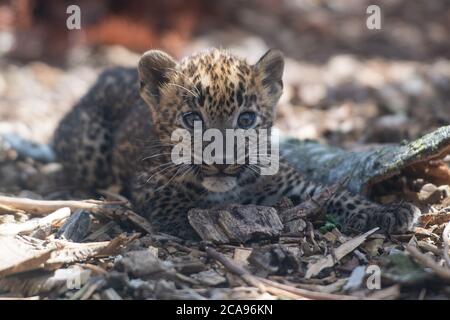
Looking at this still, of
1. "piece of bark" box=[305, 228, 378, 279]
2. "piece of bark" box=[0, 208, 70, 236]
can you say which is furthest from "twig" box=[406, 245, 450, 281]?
"piece of bark" box=[0, 208, 70, 236]

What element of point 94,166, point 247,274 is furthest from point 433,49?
point 247,274

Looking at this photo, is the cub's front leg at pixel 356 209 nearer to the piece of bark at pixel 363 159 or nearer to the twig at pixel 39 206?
the piece of bark at pixel 363 159

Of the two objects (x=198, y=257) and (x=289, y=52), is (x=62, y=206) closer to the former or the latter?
(x=198, y=257)

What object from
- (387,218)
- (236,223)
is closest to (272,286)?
(236,223)

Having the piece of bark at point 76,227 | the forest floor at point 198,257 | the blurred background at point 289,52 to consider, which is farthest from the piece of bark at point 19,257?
the blurred background at point 289,52

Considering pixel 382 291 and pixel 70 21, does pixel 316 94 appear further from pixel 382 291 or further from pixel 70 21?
pixel 382 291
